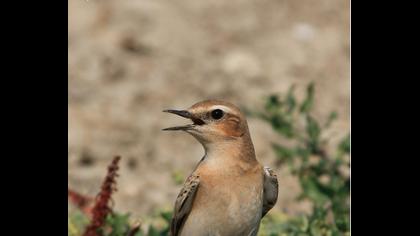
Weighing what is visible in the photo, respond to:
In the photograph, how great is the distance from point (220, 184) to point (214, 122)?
1.20 feet

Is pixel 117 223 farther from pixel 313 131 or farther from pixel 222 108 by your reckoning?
pixel 313 131

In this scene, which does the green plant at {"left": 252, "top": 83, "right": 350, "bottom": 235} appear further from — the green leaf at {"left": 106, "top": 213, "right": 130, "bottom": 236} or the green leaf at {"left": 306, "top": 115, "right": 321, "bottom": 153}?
the green leaf at {"left": 106, "top": 213, "right": 130, "bottom": 236}

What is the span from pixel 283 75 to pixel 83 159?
241cm

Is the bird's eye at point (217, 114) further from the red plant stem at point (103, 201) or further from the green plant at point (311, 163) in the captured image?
the green plant at point (311, 163)

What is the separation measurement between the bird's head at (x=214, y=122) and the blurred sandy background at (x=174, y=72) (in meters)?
2.64

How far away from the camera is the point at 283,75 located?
963 cm

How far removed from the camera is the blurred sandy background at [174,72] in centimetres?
852

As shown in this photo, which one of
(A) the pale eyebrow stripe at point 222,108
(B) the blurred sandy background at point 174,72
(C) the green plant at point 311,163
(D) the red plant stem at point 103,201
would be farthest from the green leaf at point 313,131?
(D) the red plant stem at point 103,201

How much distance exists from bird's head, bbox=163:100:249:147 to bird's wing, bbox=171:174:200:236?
26 cm

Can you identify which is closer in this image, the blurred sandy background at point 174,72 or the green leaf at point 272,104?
the green leaf at point 272,104

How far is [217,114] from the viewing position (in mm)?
5348

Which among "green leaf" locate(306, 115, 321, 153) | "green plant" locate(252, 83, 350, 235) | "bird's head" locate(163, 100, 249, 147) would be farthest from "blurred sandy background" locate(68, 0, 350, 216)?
"bird's head" locate(163, 100, 249, 147)
